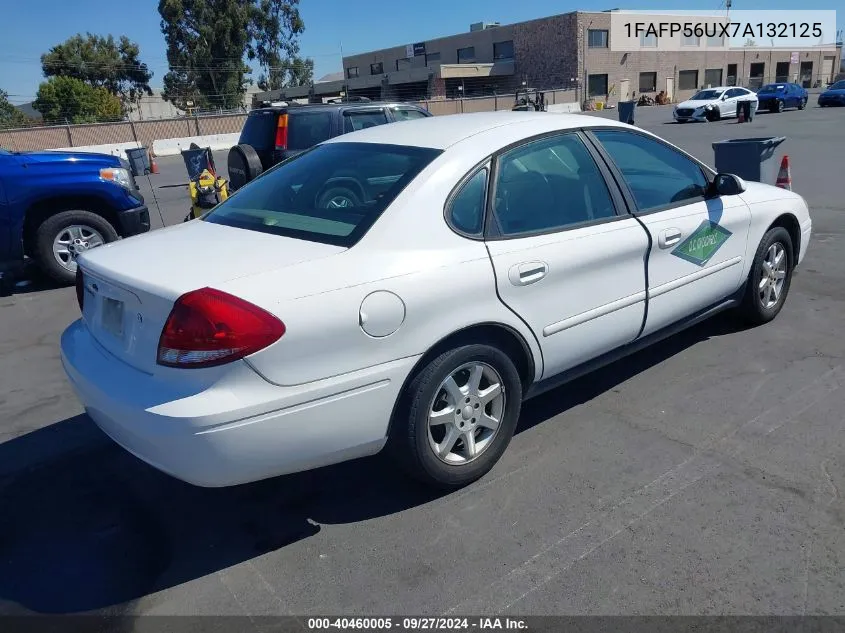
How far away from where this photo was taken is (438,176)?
3.24m

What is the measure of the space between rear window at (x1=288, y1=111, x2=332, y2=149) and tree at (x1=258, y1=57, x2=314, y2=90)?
57.5m

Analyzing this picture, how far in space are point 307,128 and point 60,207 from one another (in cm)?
328

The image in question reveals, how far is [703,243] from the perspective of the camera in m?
4.34

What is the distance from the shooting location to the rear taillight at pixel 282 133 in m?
9.19

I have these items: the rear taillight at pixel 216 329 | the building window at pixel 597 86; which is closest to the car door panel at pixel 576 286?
the rear taillight at pixel 216 329

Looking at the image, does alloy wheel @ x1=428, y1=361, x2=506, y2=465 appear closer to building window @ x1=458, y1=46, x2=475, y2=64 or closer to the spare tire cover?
the spare tire cover

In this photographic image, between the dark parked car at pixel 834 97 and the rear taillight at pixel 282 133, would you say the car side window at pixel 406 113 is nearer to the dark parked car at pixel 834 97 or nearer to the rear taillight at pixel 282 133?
the rear taillight at pixel 282 133

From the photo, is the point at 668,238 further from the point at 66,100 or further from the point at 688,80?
the point at 688,80

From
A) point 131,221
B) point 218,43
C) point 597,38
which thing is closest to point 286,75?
point 218,43

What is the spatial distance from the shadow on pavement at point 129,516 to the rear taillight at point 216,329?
0.90m

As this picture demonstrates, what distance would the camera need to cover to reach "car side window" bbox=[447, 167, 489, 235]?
321cm

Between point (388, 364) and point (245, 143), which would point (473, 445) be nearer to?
point (388, 364)

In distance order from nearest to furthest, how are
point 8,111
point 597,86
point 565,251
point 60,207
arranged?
1. point 565,251
2. point 60,207
3. point 8,111
4. point 597,86

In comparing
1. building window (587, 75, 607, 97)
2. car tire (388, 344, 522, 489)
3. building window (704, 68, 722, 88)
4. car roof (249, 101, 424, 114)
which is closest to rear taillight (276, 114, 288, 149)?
car roof (249, 101, 424, 114)
